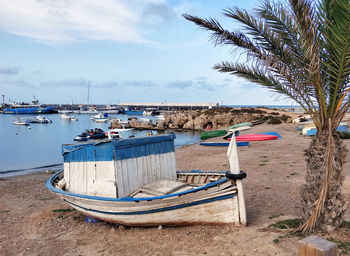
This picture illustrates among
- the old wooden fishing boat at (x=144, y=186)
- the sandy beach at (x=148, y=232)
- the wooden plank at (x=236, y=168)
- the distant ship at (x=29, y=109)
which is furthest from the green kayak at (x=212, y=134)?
the distant ship at (x=29, y=109)

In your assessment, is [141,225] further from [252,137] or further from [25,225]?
[252,137]

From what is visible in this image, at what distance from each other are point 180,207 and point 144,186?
5.95ft

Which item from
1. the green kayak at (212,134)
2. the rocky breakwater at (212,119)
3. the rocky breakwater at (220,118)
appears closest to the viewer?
the green kayak at (212,134)

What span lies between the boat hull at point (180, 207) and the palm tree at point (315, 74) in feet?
6.34

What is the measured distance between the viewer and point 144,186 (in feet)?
30.3

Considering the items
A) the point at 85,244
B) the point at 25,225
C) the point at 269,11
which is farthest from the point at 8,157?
the point at 269,11

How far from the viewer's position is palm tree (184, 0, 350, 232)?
611 cm

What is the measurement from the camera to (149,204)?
26.5 ft

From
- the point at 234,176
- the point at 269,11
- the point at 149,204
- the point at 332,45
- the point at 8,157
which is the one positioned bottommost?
the point at 8,157

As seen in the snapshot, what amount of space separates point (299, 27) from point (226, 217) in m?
5.26

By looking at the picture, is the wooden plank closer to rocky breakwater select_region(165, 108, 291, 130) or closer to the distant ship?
rocky breakwater select_region(165, 108, 291, 130)

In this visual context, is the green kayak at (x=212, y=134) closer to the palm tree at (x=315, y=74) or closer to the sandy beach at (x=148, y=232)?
the sandy beach at (x=148, y=232)

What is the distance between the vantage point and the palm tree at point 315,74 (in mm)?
6113

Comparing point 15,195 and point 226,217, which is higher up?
point 226,217
